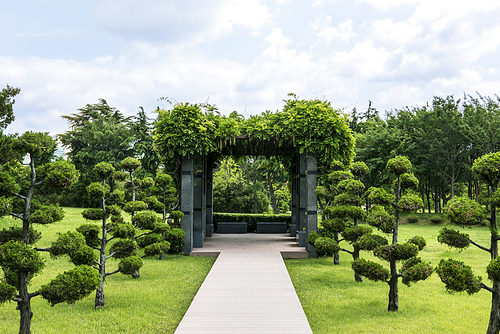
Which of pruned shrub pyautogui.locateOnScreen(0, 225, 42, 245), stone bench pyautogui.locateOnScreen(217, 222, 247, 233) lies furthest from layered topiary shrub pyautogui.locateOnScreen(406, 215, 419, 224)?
pruned shrub pyautogui.locateOnScreen(0, 225, 42, 245)

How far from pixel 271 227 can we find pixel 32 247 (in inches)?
467

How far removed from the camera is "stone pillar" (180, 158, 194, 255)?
10.2 meters

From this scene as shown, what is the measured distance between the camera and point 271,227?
50.4 feet

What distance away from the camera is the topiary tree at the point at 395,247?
17.3 ft

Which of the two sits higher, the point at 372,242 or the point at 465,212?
the point at 465,212

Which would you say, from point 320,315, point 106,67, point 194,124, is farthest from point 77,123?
point 320,315

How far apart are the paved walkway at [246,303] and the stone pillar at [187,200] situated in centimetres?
193

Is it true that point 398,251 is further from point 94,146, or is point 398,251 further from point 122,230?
point 94,146

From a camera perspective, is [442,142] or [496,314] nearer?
[496,314]

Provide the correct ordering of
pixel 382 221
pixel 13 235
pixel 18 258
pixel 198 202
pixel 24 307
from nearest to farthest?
pixel 18 258
pixel 24 307
pixel 13 235
pixel 382 221
pixel 198 202

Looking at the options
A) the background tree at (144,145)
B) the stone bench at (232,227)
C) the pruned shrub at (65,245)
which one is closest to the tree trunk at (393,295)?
the pruned shrub at (65,245)

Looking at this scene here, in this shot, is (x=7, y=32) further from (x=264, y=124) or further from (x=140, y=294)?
(x=140, y=294)

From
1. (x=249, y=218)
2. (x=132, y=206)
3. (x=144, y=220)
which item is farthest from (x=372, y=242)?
(x=249, y=218)

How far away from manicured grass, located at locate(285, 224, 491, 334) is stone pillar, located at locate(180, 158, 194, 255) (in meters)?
3.36
